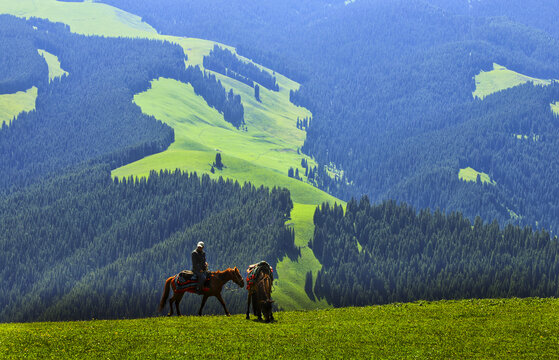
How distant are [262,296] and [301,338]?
844 centimetres

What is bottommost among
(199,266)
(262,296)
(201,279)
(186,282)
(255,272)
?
(186,282)

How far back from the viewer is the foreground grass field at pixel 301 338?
48.8 meters

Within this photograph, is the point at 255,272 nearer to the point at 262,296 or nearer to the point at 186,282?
the point at 262,296

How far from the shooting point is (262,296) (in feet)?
204

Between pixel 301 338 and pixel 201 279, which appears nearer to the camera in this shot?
pixel 301 338

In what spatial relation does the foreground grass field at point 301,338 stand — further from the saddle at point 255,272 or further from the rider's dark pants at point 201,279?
the saddle at point 255,272

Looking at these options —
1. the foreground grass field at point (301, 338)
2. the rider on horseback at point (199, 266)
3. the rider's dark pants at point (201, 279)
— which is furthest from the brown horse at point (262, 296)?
the rider on horseback at point (199, 266)

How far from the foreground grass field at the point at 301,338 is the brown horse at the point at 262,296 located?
58.4 inches

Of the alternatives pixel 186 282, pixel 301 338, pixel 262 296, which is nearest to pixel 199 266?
pixel 186 282

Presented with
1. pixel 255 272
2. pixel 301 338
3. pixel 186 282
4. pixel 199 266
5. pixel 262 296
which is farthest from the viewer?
pixel 186 282

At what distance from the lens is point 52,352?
47.2 m

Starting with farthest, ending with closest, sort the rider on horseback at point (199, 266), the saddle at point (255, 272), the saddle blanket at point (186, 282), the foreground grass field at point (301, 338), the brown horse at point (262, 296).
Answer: the saddle blanket at point (186, 282), the rider on horseback at point (199, 266), the saddle at point (255, 272), the brown horse at point (262, 296), the foreground grass field at point (301, 338)

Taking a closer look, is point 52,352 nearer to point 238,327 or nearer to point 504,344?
point 238,327

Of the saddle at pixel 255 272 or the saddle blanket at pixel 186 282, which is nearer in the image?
the saddle at pixel 255 272
